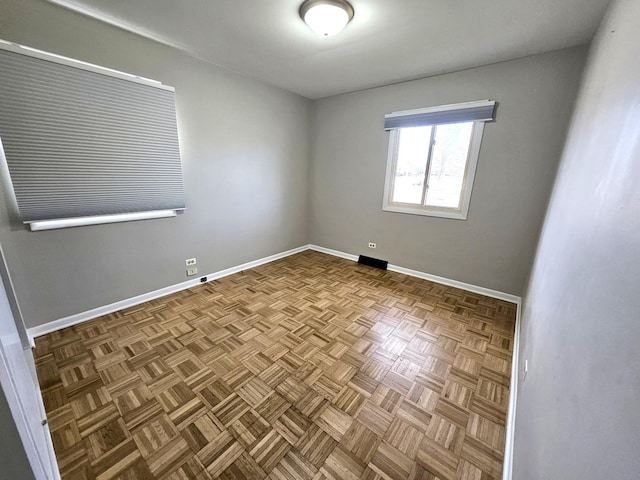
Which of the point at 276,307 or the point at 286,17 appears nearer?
the point at 286,17

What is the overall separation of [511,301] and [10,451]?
3758mm

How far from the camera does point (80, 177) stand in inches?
82.4

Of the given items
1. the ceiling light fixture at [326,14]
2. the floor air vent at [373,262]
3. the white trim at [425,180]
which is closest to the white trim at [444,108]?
the white trim at [425,180]

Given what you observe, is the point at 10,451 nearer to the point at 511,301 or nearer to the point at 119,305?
the point at 119,305

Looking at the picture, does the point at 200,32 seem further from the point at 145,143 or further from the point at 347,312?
the point at 347,312

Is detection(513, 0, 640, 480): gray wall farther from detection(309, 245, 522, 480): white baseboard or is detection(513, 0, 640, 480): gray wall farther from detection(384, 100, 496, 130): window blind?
detection(384, 100, 496, 130): window blind

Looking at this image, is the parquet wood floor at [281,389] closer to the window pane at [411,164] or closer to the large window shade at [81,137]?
the large window shade at [81,137]

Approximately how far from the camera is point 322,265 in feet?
12.9

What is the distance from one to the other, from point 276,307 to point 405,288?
5.53 feet

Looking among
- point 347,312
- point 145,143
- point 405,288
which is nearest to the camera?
point 145,143

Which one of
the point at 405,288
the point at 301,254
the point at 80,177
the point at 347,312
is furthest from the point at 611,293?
the point at 301,254

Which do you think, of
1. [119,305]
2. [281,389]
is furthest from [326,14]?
[119,305]

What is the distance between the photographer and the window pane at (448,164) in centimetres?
295

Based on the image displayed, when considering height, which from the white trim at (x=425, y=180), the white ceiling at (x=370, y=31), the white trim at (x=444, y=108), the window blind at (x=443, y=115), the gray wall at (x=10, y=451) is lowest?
the gray wall at (x=10, y=451)
